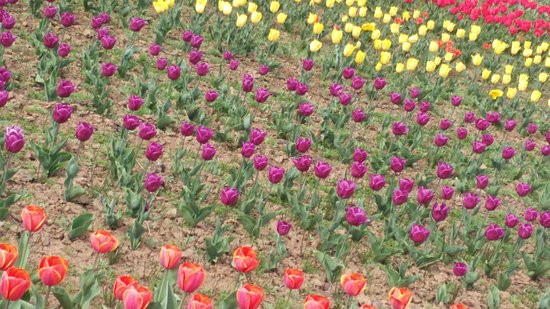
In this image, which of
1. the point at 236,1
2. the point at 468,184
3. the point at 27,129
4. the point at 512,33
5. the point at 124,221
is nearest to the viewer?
the point at 124,221

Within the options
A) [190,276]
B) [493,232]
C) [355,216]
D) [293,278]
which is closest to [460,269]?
[493,232]

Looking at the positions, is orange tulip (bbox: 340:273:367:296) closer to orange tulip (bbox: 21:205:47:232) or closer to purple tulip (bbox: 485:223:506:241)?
orange tulip (bbox: 21:205:47:232)

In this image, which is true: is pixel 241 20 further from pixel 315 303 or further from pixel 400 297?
pixel 315 303

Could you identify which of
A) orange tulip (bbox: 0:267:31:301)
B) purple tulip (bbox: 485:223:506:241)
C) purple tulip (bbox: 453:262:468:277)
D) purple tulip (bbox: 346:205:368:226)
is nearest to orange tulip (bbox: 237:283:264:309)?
orange tulip (bbox: 0:267:31:301)

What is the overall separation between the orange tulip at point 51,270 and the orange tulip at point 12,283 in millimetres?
159

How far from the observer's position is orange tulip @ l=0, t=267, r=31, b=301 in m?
2.75

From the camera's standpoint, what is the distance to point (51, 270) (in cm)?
296

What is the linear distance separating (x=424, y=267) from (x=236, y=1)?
5.54 meters

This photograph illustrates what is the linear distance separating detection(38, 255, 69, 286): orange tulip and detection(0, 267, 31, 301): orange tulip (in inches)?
6.3

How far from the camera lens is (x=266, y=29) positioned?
987cm

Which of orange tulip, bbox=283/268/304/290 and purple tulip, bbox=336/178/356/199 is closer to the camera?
orange tulip, bbox=283/268/304/290

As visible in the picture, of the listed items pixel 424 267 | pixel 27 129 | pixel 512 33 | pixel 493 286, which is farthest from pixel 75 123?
pixel 512 33

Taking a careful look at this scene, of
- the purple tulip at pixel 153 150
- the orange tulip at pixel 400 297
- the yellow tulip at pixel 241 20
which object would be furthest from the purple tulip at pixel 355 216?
the yellow tulip at pixel 241 20

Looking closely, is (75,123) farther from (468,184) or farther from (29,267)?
(468,184)
